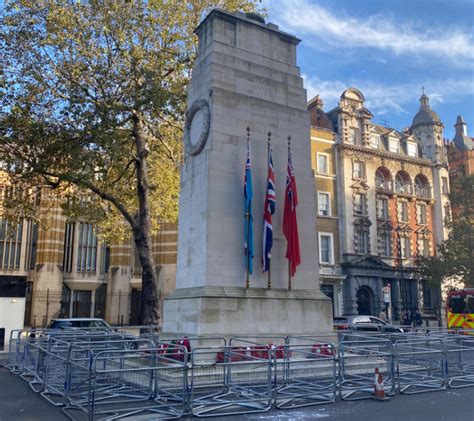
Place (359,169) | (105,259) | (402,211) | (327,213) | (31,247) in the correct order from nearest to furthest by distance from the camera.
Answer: (31,247)
(105,259)
(327,213)
(359,169)
(402,211)

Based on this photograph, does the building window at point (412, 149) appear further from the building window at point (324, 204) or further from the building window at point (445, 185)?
the building window at point (324, 204)

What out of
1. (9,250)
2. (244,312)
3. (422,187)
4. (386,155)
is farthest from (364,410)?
(422,187)

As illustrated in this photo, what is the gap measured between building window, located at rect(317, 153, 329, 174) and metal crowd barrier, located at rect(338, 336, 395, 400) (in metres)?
30.0

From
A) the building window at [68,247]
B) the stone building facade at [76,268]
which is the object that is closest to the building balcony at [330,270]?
the stone building facade at [76,268]

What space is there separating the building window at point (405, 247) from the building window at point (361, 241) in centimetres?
436

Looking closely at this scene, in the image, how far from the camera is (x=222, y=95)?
13.3 meters

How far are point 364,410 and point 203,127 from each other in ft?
26.8

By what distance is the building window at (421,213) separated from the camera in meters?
47.2

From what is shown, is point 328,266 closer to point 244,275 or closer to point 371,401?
point 244,275

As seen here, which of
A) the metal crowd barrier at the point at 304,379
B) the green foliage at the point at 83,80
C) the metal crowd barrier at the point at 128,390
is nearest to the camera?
the metal crowd barrier at the point at 128,390

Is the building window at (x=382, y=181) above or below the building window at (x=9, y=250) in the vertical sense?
above

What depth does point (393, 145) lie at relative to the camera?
46938 millimetres

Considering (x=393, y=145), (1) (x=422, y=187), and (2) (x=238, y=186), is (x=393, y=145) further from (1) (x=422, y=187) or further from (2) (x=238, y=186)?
(2) (x=238, y=186)

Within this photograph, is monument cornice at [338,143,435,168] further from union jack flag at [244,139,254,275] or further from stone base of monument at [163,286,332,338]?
union jack flag at [244,139,254,275]
